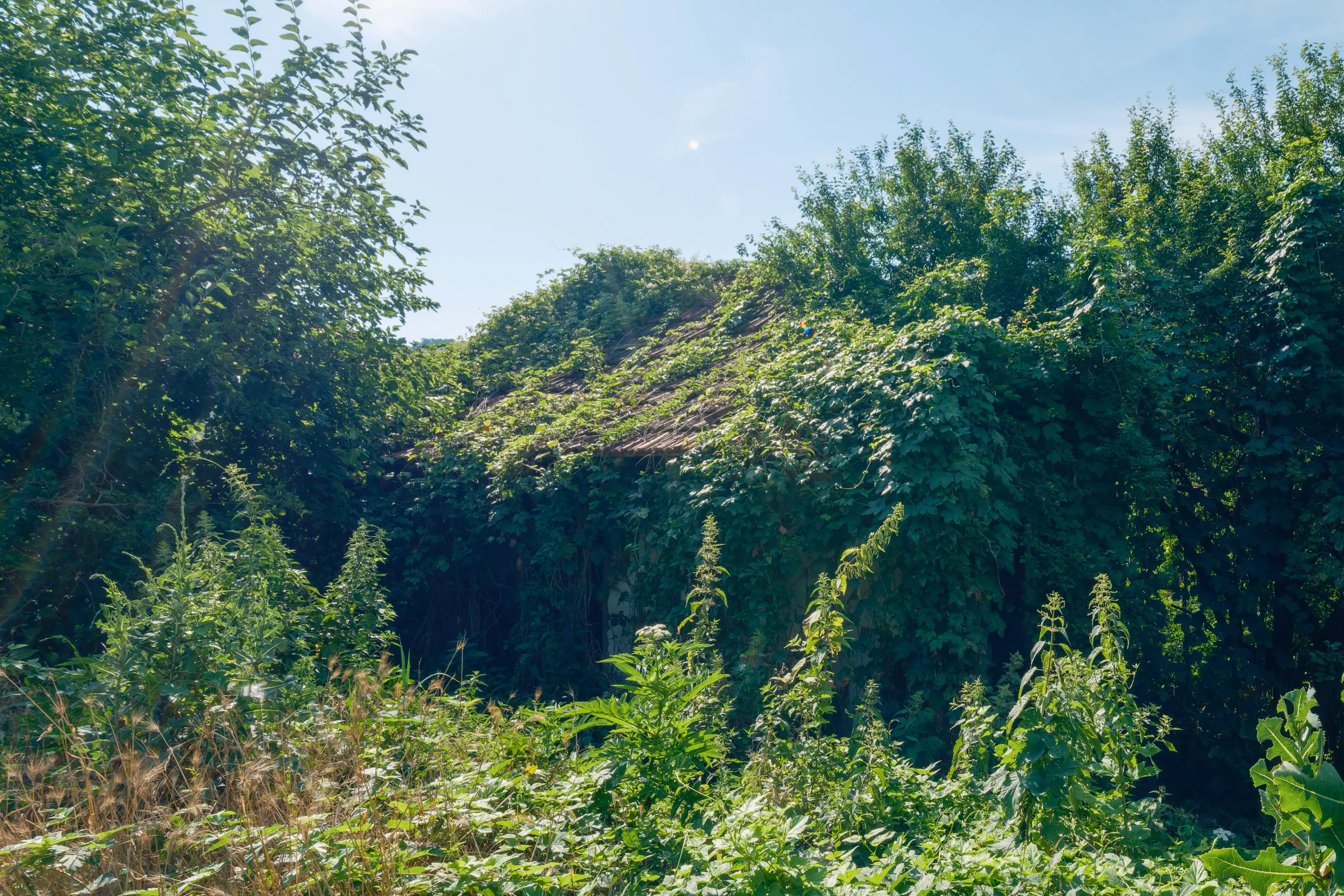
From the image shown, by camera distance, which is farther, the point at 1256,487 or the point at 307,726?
the point at 1256,487

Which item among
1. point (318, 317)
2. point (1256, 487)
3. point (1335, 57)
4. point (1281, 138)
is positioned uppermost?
point (1335, 57)

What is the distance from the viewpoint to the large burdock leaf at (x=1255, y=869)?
1.74 m

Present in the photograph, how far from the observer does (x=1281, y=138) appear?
10.4 m

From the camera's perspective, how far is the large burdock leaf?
5.70ft

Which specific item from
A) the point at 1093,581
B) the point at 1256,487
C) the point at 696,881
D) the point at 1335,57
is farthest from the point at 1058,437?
the point at 1335,57

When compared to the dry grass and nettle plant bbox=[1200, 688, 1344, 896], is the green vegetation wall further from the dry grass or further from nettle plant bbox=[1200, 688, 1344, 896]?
nettle plant bbox=[1200, 688, 1344, 896]

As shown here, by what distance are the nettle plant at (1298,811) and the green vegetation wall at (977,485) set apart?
10.5 ft

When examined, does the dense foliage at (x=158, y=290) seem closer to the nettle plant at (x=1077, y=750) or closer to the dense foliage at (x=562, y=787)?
the dense foliage at (x=562, y=787)

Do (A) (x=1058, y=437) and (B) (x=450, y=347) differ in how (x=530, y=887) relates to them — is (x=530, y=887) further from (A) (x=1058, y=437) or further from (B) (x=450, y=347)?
(B) (x=450, y=347)

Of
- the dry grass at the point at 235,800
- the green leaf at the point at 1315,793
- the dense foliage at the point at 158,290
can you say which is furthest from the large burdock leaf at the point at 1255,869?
the dense foliage at the point at 158,290

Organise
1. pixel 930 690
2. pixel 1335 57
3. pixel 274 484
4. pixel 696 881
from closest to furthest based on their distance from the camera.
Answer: pixel 696 881 < pixel 930 690 < pixel 274 484 < pixel 1335 57

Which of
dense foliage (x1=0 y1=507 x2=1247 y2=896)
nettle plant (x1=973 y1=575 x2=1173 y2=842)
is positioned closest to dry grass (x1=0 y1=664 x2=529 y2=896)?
dense foliage (x1=0 y1=507 x2=1247 y2=896)

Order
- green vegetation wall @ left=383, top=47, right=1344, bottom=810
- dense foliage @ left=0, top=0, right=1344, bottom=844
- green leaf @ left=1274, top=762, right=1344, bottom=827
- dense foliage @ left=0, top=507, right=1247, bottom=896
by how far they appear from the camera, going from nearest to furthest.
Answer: green leaf @ left=1274, top=762, right=1344, bottom=827
dense foliage @ left=0, top=507, right=1247, bottom=896
dense foliage @ left=0, top=0, right=1344, bottom=844
green vegetation wall @ left=383, top=47, right=1344, bottom=810

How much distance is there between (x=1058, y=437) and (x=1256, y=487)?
1.65 metres
